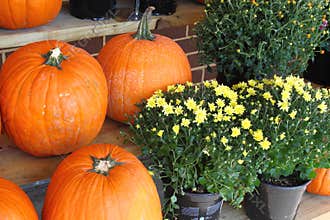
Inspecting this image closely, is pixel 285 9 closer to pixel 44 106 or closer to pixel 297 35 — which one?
pixel 297 35

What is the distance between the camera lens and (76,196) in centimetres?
80

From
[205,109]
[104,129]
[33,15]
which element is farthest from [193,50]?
[205,109]

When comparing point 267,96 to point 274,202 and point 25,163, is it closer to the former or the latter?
point 274,202

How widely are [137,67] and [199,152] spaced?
1.01 feet

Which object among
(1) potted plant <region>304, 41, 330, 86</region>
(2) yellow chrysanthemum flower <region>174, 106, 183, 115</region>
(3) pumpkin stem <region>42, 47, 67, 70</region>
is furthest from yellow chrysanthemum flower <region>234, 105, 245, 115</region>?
(1) potted plant <region>304, 41, 330, 86</region>

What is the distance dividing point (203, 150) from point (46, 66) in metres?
0.36

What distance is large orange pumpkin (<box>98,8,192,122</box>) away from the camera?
1.12 metres

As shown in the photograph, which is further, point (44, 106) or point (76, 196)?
point (44, 106)

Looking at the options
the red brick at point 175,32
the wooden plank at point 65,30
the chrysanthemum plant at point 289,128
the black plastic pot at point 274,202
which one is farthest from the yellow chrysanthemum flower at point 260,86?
the red brick at point 175,32

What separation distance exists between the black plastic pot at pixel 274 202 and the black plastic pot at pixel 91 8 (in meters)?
0.86

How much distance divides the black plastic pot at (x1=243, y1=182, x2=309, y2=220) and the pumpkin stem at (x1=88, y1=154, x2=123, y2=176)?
34 cm

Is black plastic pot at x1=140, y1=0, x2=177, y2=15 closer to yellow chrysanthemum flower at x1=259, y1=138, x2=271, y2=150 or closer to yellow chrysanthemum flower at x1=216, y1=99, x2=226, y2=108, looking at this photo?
yellow chrysanthemum flower at x1=216, y1=99, x2=226, y2=108

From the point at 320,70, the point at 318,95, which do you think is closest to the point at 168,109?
the point at 318,95

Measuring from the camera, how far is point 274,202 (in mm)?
1016
